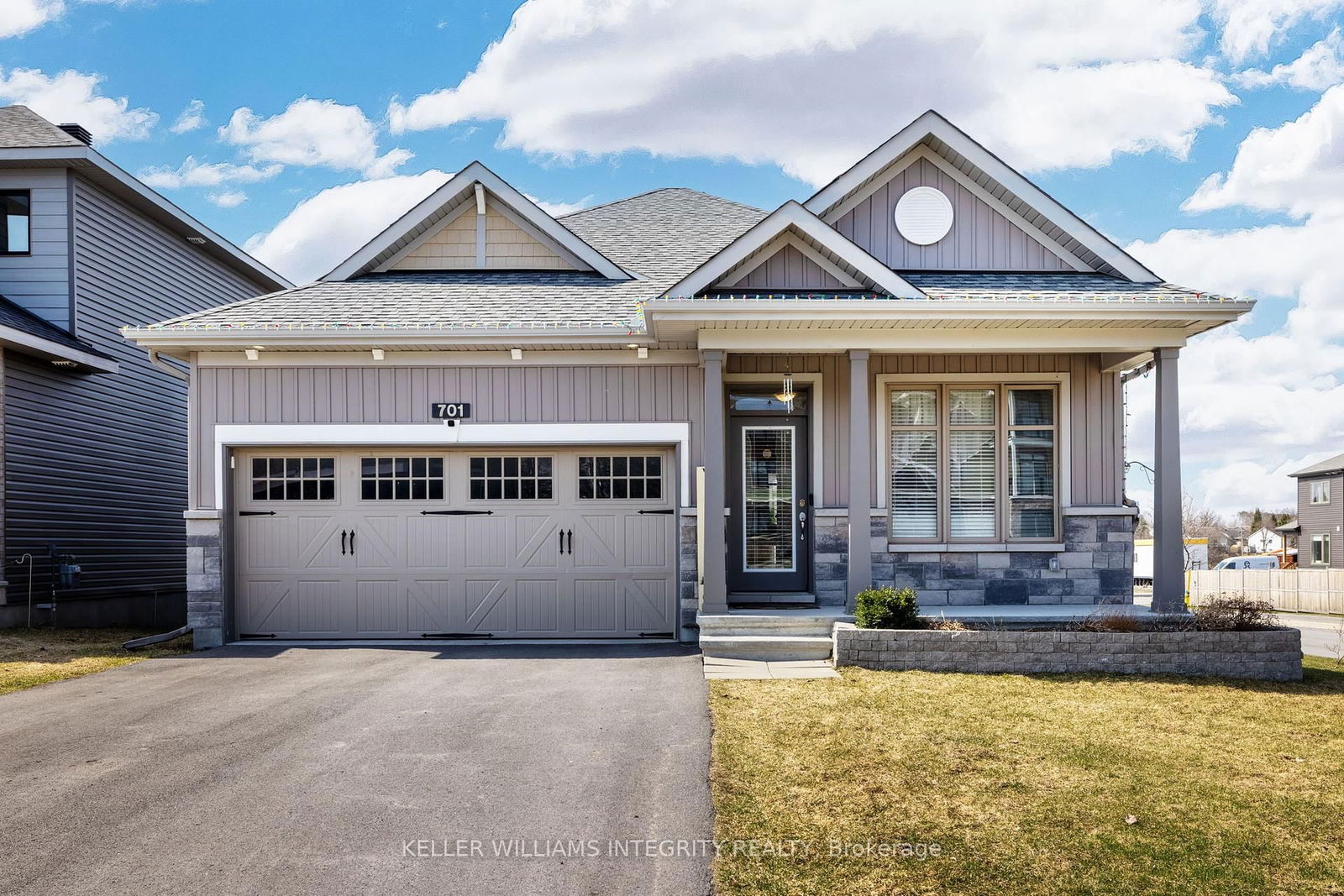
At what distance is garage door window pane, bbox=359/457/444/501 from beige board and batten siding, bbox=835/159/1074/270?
5.23 metres

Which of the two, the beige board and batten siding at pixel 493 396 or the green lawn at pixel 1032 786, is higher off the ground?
the beige board and batten siding at pixel 493 396

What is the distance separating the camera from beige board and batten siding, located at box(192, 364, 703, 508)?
416 inches

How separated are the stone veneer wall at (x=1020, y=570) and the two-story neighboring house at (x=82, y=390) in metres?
10.8

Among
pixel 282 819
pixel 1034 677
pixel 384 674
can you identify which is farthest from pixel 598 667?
pixel 282 819

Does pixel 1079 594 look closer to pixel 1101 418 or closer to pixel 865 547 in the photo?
pixel 1101 418

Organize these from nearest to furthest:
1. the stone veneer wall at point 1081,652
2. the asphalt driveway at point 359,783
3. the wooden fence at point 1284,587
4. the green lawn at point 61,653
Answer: the asphalt driveway at point 359,783 → the stone veneer wall at point 1081,652 → the green lawn at point 61,653 → the wooden fence at point 1284,587

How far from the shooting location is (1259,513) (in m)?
65.5

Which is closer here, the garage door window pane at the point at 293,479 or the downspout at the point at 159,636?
the downspout at the point at 159,636

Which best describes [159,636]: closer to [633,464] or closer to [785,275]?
[633,464]

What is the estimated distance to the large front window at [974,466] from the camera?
1077 cm

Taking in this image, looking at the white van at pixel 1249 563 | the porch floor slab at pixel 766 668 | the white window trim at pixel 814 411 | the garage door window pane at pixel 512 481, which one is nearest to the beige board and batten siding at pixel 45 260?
the garage door window pane at pixel 512 481

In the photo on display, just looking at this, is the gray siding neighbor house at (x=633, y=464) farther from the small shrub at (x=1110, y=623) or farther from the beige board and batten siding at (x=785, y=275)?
the small shrub at (x=1110, y=623)

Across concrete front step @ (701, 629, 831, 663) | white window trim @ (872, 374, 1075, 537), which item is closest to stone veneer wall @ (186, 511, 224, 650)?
concrete front step @ (701, 629, 831, 663)

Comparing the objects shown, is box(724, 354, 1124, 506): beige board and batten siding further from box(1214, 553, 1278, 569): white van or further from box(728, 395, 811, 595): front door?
box(1214, 553, 1278, 569): white van
